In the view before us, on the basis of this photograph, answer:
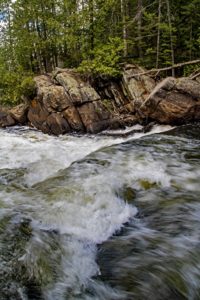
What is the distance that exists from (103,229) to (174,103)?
28.7ft

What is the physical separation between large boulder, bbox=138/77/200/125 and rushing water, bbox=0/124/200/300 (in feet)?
15.7

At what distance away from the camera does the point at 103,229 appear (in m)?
4.64

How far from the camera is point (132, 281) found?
3527 millimetres

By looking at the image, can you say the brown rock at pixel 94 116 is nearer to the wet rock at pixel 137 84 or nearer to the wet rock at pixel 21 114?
the wet rock at pixel 137 84

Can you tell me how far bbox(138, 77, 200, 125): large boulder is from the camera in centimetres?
1247

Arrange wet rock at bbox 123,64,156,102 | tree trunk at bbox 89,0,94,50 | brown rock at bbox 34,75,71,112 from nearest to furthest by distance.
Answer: brown rock at bbox 34,75,71,112
wet rock at bbox 123,64,156,102
tree trunk at bbox 89,0,94,50

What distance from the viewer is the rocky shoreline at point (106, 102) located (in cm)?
1259

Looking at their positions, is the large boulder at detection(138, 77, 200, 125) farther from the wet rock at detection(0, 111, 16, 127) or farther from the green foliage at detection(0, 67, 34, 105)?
the wet rock at detection(0, 111, 16, 127)

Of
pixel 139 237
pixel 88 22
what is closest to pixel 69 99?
pixel 88 22

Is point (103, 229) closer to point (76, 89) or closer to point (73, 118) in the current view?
point (73, 118)

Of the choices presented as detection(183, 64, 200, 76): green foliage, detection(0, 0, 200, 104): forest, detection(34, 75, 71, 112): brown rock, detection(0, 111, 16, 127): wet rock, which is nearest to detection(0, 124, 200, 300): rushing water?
detection(34, 75, 71, 112): brown rock

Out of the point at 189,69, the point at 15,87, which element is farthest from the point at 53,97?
the point at 189,69

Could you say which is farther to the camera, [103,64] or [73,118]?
[103,64]

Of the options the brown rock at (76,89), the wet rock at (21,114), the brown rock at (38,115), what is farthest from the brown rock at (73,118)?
the wet rock at (21,114)
